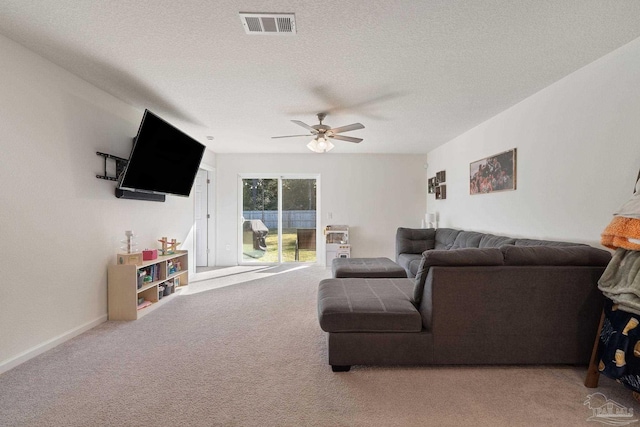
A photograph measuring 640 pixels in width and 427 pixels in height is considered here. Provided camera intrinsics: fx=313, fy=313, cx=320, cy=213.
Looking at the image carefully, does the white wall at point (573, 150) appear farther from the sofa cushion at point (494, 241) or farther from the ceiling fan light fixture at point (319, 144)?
the ceiling fan light fixture at point (319, 144)

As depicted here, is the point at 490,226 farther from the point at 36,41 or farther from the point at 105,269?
the point at 36,41

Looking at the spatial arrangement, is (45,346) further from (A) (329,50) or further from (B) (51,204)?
(A) (329,50)

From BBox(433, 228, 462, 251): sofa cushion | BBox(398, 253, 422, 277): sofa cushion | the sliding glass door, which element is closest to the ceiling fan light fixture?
BBox(398, 253, 422, 277): sofa cushion

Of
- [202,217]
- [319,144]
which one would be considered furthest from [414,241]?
[202,217]

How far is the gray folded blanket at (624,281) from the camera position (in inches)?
70.9

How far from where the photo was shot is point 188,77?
9.55 ft

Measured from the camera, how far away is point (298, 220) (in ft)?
22.1

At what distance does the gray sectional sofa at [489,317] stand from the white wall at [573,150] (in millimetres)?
620

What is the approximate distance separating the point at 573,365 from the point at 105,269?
→ 169 inches

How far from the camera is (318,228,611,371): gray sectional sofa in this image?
7.27 feet

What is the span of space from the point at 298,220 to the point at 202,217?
1979mm

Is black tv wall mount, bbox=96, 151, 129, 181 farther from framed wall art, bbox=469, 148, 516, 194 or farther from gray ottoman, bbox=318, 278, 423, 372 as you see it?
framed wall art, bbox=469, 148, 516, 194

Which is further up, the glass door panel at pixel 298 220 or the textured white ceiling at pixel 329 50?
the textured white ceiling at pixel 329 50

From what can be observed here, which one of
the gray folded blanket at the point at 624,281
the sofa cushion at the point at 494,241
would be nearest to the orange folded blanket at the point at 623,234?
the gray folded blanket at the point at 624,281
